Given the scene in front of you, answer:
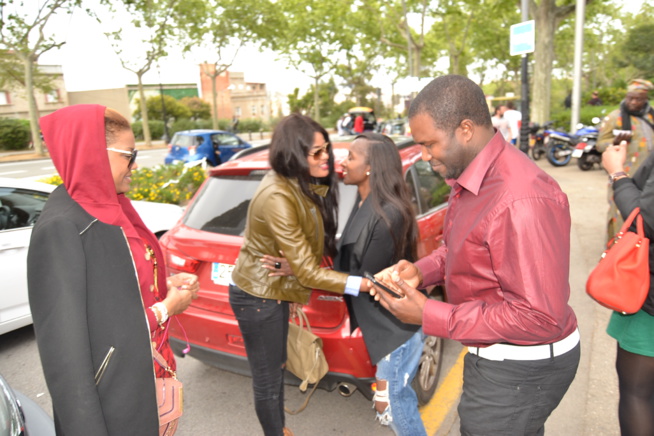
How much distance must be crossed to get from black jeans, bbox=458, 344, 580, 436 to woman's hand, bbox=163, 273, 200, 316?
117cm

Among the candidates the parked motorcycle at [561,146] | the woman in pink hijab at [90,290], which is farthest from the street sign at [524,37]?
the woman in pink hijab at [90,290]

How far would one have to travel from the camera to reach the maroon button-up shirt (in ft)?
4.52

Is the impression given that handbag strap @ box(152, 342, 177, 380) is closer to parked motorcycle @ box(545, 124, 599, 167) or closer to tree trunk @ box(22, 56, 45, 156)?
parked motorcycle @ box(545, 124, 599, 167)

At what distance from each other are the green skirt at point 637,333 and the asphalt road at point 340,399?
106 cm

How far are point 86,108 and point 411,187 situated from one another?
2.43 metres

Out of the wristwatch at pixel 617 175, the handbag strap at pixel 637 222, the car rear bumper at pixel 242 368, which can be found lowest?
the car rear bumper at pixel 242 368

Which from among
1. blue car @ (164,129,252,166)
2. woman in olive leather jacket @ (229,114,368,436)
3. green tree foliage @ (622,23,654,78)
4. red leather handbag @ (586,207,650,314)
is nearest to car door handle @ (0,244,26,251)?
woman in olive leather jacket @ (229,114,368,436)

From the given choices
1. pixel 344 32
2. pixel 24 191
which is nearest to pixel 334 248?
pixel 24 191

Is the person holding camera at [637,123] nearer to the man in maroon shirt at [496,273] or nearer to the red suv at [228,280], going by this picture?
the red suv at [228,280]

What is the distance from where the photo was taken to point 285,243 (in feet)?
7.41

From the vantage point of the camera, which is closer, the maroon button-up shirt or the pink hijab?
the maroon button-up shirt

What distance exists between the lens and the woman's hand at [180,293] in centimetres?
184

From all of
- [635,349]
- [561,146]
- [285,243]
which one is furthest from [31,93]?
[635,349]

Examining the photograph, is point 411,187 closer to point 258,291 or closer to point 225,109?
point 258,291
